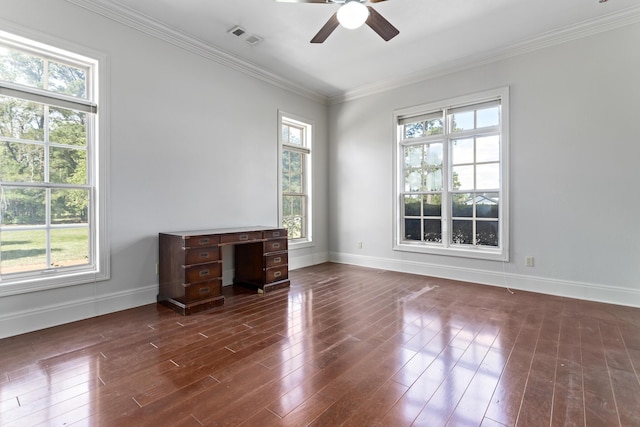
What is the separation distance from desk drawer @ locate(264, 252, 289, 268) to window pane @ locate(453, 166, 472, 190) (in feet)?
8.95

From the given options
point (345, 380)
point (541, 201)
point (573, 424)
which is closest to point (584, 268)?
point (541, 201)

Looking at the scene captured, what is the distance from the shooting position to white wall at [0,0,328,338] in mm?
2740

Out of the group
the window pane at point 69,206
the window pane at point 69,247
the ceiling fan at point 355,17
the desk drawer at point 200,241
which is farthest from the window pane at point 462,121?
the window pane at point 69,247

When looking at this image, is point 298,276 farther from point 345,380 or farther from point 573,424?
point 573,424

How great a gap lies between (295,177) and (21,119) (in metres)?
3.50

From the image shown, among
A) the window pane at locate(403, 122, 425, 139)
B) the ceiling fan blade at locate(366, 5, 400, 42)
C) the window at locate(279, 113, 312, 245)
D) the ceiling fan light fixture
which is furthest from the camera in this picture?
the window at locate(279, 113, 312, 245)

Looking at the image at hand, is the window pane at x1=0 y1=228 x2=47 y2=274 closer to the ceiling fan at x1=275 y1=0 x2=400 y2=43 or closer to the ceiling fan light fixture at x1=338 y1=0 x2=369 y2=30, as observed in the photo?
the ceiling fan at x1=275 y1=0 x2=400 y2=43

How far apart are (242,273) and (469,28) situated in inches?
161

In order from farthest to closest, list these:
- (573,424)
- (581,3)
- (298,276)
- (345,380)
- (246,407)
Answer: (298,276), (581,3), (345,380), (246,407), (573,424)

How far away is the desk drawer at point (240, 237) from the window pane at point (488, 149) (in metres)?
3.25

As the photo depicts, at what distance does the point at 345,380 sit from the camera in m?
1.87

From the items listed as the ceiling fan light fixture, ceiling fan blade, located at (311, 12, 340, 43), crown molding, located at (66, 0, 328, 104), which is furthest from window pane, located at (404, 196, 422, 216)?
the ceiling fan light fixture

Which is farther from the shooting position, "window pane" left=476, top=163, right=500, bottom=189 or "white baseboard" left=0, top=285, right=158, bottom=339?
"window pane" left=476, top=163, right=500, bottom=189

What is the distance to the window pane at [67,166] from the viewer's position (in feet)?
9.31
